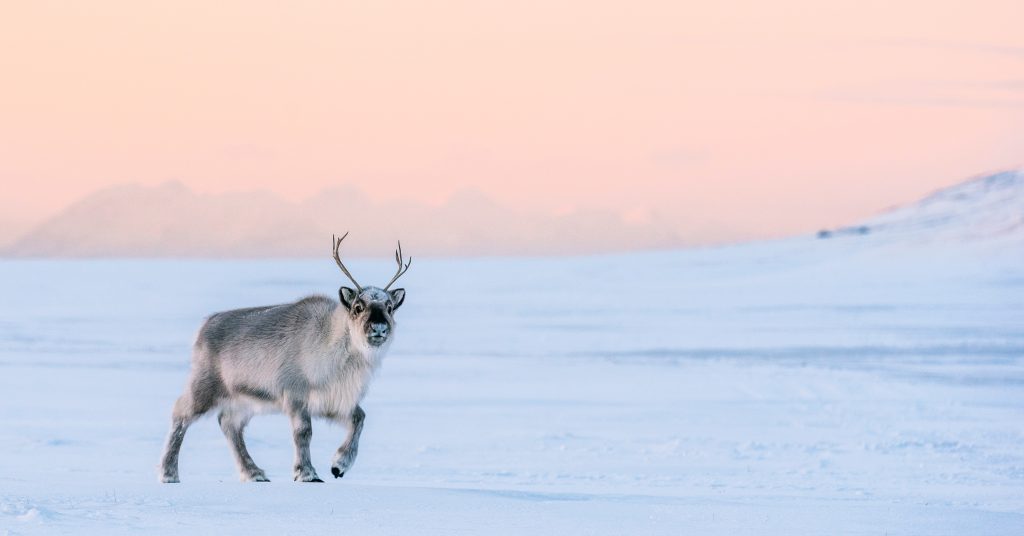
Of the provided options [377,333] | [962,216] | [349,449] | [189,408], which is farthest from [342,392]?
[962,216]

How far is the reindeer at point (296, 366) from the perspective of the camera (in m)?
8.41

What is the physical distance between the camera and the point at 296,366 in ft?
28.5

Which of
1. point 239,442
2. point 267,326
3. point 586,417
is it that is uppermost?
point 267,326

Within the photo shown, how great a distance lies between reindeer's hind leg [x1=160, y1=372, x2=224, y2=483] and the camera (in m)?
9.09

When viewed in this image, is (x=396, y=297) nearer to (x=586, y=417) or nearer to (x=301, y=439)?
(x=301, y=439)

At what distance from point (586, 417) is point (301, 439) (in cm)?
866

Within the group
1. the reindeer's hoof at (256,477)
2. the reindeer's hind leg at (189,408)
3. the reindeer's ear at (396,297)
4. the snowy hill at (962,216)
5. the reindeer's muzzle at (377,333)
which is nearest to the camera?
the reindeer's muzzle at (377,333)

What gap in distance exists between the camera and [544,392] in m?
19.4

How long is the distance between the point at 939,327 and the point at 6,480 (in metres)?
24.7

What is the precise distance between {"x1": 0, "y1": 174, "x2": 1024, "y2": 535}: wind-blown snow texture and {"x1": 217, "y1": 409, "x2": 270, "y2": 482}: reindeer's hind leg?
22 centimetres

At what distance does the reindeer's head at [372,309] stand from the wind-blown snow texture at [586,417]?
89 cm

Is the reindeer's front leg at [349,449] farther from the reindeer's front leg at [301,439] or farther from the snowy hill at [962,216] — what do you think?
the snowy hill at [962,216]

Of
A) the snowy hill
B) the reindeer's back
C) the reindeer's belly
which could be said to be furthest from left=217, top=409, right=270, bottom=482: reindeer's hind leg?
the snowy hill

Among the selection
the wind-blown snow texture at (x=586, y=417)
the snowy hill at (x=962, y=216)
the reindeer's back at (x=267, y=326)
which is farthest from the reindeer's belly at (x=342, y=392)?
the snowy hill at (x=962, y=216)
